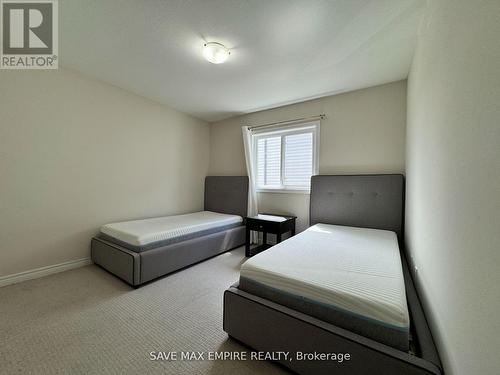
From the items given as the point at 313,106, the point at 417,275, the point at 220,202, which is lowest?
the point at 417,275

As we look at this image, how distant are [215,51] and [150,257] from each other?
2187 millimetres

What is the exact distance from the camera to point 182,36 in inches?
67.8

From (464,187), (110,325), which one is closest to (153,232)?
(110,325)

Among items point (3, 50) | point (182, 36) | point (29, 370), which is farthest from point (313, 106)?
point (29, 370)

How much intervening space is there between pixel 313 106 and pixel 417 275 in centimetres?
246

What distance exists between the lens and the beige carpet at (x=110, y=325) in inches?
47.4

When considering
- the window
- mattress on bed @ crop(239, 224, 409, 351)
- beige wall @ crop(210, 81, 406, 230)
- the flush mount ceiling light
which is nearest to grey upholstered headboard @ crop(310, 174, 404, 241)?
beige wall @ crop(210, 81, 406, 230)

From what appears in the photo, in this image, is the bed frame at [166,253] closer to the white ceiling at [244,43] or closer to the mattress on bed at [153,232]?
the mattress on bed at [153,232]

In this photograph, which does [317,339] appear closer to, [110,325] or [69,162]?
[110,325]

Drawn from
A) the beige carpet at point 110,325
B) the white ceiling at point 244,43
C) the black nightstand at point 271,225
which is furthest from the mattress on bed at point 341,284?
the white ceiling at point 244,43

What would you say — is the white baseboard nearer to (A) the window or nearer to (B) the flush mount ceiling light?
(A) the window

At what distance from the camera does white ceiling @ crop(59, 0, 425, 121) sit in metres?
1.45

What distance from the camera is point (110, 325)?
153 centimetres

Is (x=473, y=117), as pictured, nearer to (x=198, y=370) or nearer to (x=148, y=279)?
(x=198, y=370)
